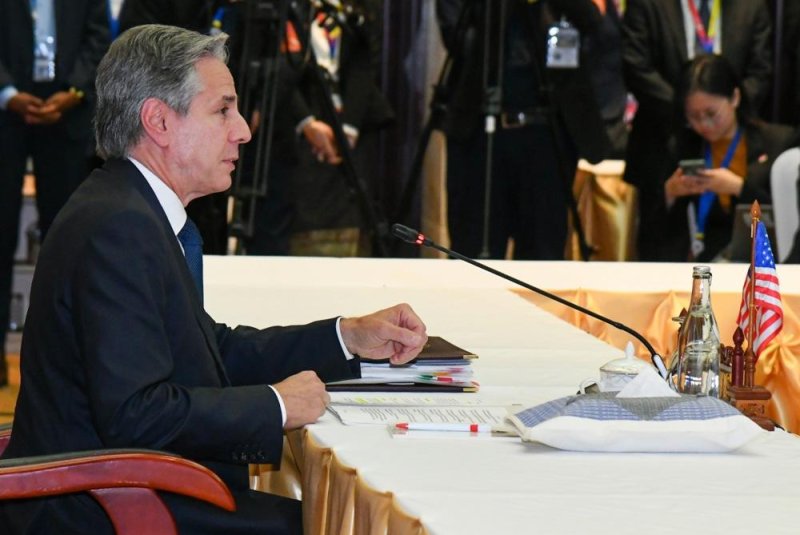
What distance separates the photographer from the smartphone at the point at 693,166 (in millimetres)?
5328

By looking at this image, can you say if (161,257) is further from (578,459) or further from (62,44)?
(62,44)

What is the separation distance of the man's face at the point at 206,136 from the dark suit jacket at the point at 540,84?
2960 millimetres

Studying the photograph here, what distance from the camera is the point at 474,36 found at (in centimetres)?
504

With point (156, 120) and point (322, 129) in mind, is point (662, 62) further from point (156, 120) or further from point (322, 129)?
point (156, 120)

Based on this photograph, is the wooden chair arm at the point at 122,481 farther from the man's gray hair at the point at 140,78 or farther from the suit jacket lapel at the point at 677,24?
the suit jacket lapel at the point at 677,24

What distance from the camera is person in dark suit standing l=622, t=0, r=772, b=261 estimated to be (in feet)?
18.1

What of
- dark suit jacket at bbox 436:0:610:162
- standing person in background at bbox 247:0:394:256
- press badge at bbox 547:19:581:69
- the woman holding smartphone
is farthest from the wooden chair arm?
the woman holding smartphone

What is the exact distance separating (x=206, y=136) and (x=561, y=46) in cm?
317

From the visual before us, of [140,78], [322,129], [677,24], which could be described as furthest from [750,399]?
[677,24]

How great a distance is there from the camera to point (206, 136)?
6.52 ft

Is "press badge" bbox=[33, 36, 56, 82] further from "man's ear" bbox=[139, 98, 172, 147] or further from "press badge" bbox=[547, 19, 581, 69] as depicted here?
"man's ear" bbox=[139, 98, 172, 147]

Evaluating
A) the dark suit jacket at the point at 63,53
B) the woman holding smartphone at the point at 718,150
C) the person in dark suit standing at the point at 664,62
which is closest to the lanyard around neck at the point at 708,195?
the woman holding smartphone at the point at 718,150

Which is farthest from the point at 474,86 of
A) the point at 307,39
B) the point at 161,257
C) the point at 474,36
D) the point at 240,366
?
the point at 161,257

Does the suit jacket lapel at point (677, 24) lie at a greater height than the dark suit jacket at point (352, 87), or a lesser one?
greater
